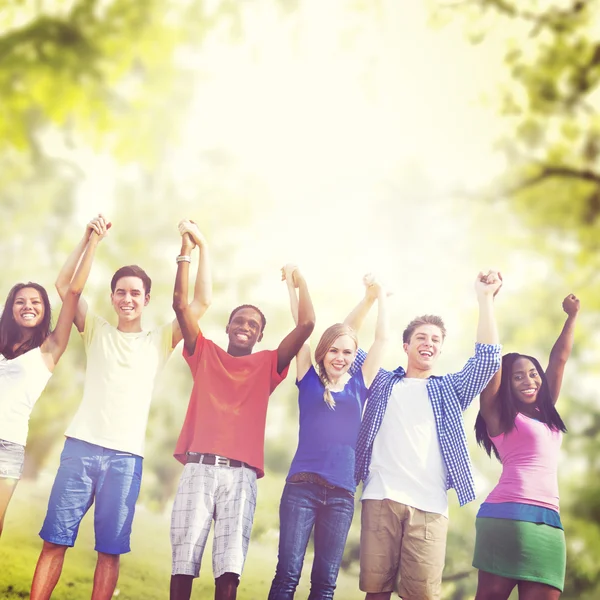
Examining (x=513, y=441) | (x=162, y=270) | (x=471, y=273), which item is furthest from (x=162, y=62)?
(x=513, y=441)

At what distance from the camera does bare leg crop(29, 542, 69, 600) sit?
2.39 metres

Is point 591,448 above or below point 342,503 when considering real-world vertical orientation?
above

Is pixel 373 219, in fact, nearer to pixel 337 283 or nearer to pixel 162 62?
pixel 337 283

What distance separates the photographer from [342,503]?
238 centimetres

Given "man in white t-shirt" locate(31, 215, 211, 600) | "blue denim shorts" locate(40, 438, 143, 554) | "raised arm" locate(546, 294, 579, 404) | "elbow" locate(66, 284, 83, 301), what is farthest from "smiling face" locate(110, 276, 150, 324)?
"raised arm" locate(546, 294, 579, 404)

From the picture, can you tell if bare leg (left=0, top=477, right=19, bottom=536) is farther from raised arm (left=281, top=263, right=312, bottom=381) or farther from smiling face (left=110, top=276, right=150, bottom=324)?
raised arm (left=281, top=263, right=312, bottom=381)

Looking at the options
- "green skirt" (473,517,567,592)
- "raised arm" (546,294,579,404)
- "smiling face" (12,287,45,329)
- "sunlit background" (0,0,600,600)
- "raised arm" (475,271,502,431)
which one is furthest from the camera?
"sunlit background" (0,0,600,600)

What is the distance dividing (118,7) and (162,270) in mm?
1446

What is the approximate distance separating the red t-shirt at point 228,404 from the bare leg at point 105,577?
429mm

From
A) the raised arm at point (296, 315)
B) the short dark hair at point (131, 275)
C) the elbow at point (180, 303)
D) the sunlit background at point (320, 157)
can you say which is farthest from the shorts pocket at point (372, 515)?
the short dark hair at point (131, 275)

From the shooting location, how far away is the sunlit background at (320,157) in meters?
3.38

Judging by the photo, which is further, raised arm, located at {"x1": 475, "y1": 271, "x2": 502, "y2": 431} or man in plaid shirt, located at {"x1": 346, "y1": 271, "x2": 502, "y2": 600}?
raised arm, located at {"x1": 475, "y1": 271, "x2": 502, "y2": 431}

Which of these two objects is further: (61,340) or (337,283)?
(337,283)

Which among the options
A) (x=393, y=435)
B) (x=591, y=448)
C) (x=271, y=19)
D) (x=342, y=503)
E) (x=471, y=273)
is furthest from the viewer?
(x=271, y=19)
